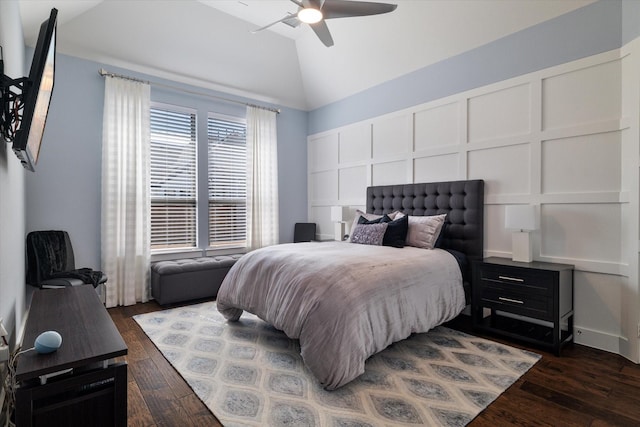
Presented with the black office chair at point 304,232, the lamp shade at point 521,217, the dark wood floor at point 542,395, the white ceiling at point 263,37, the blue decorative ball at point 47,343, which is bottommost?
the dark wood floor at point 542,395

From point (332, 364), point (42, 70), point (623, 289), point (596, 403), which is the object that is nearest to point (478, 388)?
point (596, 403)

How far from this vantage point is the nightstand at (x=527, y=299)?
8.96ft

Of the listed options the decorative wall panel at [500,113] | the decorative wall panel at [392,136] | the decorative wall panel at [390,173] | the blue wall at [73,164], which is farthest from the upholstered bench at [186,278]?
the decorative wall panel at [500,113]

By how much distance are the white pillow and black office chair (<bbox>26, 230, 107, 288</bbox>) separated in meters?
3.42

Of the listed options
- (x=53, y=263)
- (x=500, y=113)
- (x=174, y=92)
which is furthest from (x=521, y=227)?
(x=53, y=263)

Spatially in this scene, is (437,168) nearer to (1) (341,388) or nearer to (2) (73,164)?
(1) (341,388)

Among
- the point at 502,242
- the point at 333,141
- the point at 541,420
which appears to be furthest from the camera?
the point at 333,141

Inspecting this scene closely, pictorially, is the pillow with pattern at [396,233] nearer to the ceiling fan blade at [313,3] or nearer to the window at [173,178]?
Answer: the ceiling fan blade at [313,3]

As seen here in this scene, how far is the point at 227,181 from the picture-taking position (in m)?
5.21

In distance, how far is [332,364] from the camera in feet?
6.87

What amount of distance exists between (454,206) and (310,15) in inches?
99.5

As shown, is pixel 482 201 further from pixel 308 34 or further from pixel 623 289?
pixel 308 34

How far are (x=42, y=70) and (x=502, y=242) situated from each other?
398 cm

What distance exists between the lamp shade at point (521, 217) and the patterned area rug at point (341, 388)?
111cm
